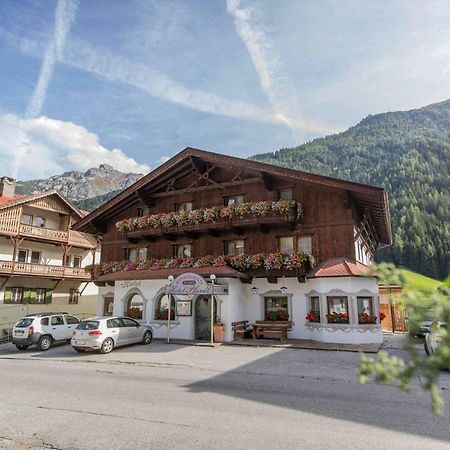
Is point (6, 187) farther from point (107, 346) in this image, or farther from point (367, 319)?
point (367, 319)

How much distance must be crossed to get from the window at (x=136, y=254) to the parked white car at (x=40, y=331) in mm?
7197

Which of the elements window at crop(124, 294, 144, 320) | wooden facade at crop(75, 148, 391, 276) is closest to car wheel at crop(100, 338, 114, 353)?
window at crop(124, 294, 144, 320)

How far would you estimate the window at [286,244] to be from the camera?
74.5ft

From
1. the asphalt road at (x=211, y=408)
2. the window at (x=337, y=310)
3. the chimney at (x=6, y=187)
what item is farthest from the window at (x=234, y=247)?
the chimney at (x=6, y=187)

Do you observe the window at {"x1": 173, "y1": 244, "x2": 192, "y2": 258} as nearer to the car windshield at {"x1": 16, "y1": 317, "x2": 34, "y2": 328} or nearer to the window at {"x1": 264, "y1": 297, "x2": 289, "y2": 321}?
the window at {"x1": 264, "y1": 297, "x2": 289, "y2": 321}

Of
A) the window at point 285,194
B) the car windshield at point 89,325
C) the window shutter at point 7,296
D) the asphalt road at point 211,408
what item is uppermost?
the window at point 285,194

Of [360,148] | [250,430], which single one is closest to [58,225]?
[250,430]

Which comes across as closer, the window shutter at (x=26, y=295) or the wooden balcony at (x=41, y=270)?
the wooden balcony at (x=41, y=270)

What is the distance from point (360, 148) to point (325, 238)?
382 ft

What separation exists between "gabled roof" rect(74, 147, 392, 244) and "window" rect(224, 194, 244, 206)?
187 cm

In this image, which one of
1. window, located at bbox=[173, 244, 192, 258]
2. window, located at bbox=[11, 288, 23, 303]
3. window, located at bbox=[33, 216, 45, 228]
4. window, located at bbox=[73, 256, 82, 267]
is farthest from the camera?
window, located at bbox=[73, 256, 82, 267]

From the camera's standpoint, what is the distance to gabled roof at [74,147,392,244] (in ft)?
68.1

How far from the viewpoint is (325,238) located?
71.5ft

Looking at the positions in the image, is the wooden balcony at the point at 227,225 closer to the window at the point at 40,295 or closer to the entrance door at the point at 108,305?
the entrance door at the point at 108,305
